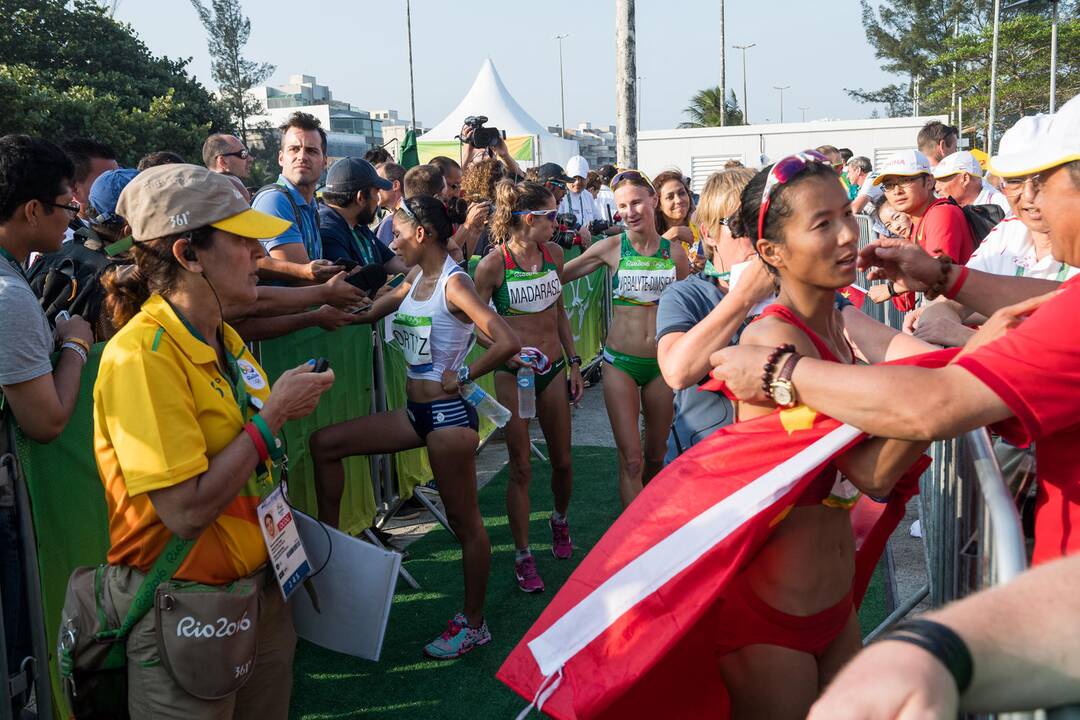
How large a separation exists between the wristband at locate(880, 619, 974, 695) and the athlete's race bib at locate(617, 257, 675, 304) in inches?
192

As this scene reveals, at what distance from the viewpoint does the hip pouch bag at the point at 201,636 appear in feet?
8.02

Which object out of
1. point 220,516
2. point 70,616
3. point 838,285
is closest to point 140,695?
point 70,616

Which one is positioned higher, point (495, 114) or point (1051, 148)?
point (495, 114)

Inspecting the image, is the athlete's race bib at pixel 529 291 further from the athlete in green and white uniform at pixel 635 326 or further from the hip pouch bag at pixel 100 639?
the hip pouch bag at pixel 100 639

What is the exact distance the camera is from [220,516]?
260 centimetres

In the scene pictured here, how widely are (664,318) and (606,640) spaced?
1681 mm

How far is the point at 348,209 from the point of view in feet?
18.7

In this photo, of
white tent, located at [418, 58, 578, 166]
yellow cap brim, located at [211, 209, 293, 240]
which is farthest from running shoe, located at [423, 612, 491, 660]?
white tent, located at [418, 58, 578, 166]

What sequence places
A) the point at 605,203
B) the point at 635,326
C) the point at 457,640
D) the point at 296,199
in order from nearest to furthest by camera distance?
the point at 457,640 < the point at 296,199 < the point at 635,326 < the point at 605,203

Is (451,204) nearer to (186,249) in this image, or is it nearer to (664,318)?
(664,318)

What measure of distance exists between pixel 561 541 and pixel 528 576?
54 centimetres

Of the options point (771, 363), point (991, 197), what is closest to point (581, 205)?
point (991, 197)

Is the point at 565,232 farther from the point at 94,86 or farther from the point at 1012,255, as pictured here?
the point at 94,86

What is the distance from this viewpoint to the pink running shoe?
5637mm
